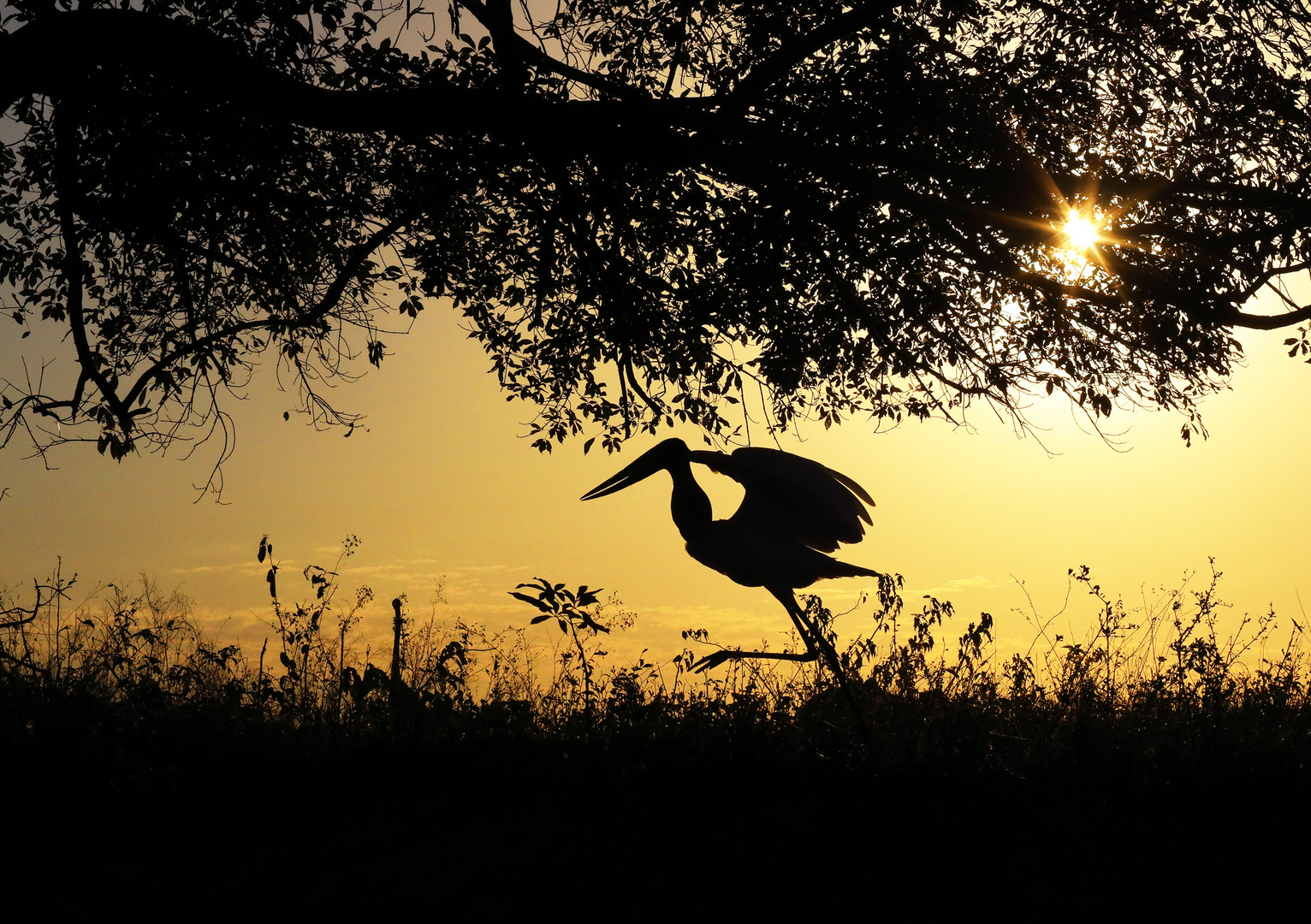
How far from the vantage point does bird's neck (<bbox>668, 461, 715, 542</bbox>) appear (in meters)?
6.65

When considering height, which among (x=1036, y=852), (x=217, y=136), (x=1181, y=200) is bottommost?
(x=1036, y=852)

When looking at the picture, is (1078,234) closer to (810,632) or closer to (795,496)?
(795,496)

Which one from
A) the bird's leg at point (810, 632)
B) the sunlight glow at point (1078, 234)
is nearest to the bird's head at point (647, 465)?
the bird's leg at point (810, 632)

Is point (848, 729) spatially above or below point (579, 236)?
below

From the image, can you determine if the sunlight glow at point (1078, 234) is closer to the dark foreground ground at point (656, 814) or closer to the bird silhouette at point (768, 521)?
the bird silhouette at point (768, 521)

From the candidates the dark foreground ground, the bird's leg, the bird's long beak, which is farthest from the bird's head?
the dark foreground ground

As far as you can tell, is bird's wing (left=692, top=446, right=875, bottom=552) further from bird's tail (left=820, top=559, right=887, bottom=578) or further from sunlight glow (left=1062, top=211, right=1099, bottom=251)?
sunlight glow (left=1062, top=211, right=1099, bottom=251)

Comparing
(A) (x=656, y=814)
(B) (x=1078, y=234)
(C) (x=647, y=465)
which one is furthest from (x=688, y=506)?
(B) (x=1078, y=234)

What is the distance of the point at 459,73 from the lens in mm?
7512

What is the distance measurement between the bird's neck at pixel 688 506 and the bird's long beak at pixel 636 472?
97mm

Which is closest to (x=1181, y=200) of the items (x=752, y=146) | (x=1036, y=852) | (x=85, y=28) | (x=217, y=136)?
(x=752, y=146)

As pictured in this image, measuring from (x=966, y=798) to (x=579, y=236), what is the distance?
532 cm

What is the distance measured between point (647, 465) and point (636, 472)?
0.34 feet

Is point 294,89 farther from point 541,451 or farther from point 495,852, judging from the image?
point 495,852
